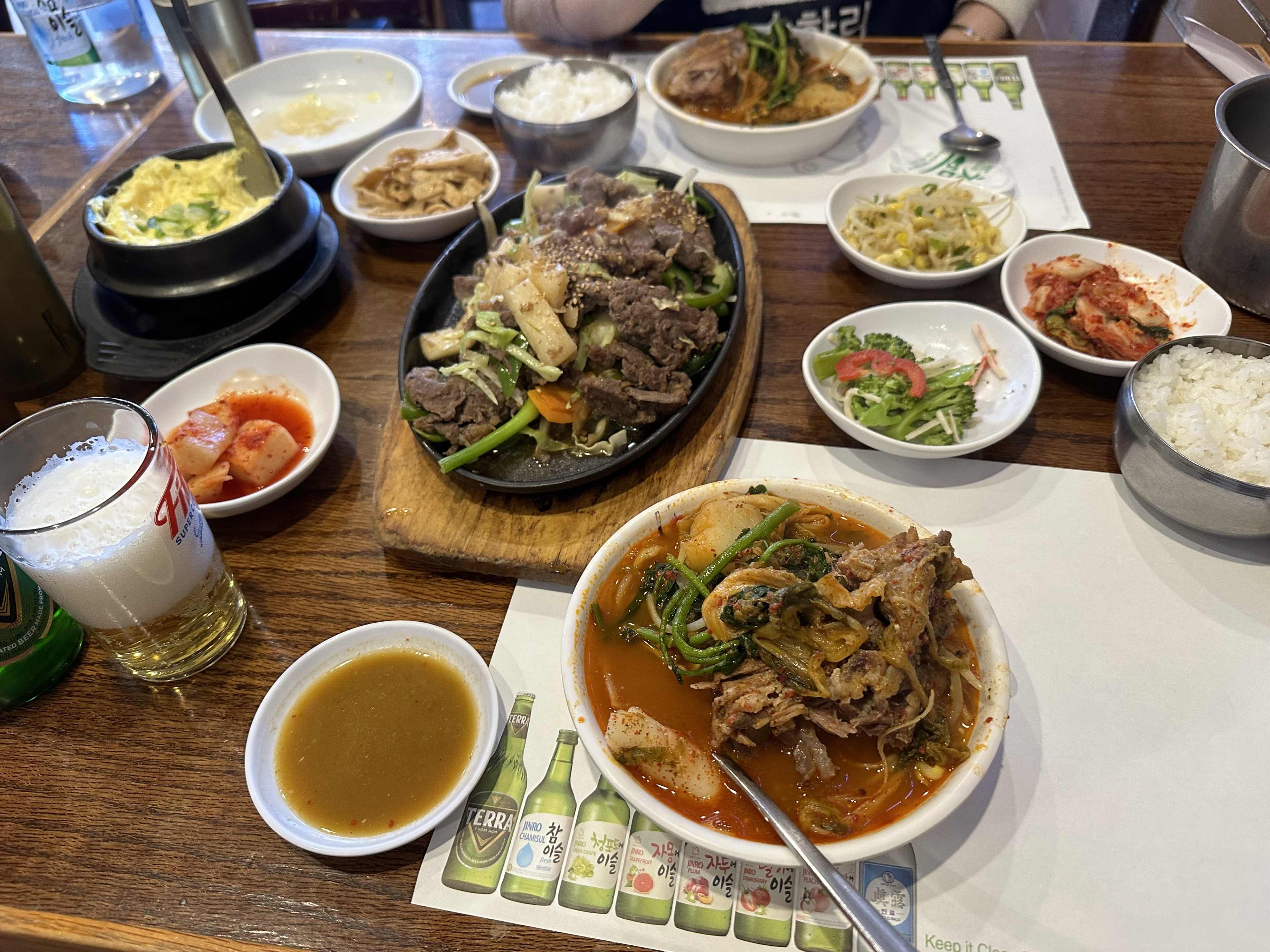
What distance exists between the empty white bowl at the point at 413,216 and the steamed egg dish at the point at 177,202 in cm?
36

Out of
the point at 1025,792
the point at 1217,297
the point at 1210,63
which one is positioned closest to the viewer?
the point at 1025,792

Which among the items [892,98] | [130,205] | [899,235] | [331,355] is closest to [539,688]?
[331,355]

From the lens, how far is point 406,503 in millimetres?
2061

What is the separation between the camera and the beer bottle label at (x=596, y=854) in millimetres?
1471

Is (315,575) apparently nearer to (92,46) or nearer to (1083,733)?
(1083,733)

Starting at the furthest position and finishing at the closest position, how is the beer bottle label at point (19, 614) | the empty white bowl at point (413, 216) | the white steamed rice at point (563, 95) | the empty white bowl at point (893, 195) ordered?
the white steamed rice at point (563, 95) < the empty white bowl at point (413, 216) < the empty white bowl at point (893, 195) < the beer bottle label at point (19, 614)

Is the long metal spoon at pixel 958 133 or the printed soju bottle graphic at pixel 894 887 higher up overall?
the long metal spoon at pixel 958 133

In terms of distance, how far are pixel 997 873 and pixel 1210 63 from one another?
3515 mm

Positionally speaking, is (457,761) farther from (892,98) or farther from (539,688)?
(892,98)

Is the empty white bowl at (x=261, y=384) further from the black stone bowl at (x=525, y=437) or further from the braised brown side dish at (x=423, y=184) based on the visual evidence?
the braised brown side dish at (x=423, y=184)

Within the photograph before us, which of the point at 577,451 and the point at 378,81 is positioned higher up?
the point at 378,81

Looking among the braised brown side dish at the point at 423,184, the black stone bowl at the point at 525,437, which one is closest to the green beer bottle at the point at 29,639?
the black stone bowl at the point at 525,437

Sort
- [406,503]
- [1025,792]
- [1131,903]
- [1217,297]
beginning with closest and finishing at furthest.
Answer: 1. [1131,903]
2. [1025,792]
3. [406,503]
4. [1217,297]

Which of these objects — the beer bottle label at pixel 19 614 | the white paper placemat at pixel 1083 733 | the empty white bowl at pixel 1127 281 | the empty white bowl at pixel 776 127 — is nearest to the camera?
the white paper placemat at pixel 1083 733
